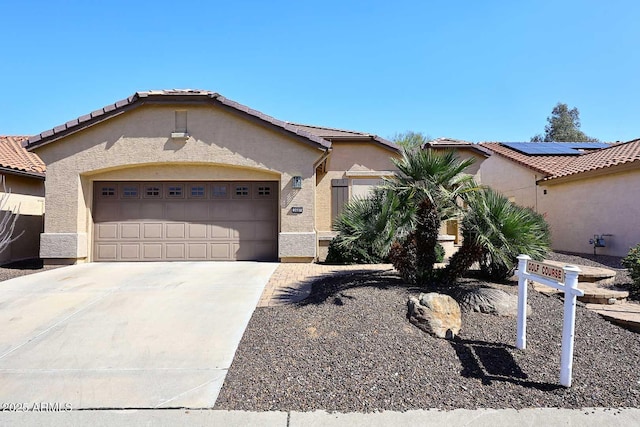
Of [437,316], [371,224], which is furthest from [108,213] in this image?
[437,316]

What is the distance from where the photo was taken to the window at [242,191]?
1134 cm

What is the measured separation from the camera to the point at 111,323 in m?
5.49

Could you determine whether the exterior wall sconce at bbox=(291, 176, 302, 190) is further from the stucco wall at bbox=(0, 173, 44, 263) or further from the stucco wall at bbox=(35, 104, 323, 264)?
the stucco wall at bbox=(0, 173, 44, 263)

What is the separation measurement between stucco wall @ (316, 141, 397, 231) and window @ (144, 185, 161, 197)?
17.3 feet

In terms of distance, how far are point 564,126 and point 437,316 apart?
4273 centimetres

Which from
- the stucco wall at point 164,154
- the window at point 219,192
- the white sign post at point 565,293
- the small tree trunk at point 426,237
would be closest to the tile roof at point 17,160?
the stucco wall at point 164,154

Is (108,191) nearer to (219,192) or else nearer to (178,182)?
(178,182)

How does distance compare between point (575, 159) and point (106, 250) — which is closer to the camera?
point (106, 250)

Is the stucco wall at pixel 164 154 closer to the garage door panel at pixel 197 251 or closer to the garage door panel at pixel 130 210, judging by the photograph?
the garage door panel at pixel 130 210

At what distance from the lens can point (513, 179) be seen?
18062mm

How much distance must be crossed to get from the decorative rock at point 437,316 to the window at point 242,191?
754 centimetres

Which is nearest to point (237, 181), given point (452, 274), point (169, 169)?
point (169, 169)

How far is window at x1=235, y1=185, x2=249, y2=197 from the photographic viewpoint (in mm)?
11344

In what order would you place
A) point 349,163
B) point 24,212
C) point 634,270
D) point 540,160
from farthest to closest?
point 540,160 < point 349,163 < point 24,212 < point 634,270
